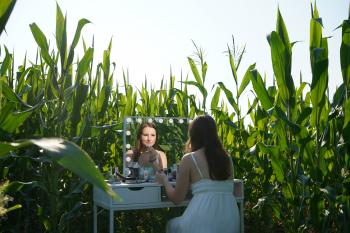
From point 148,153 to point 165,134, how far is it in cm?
28

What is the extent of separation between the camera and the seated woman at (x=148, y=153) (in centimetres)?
362

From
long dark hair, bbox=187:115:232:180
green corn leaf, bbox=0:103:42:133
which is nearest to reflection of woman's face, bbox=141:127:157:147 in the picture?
long dark hair, bbox=187:115:232:180

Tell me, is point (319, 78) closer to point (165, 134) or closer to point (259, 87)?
point (259, 87)

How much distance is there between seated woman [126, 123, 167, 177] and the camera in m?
3.62

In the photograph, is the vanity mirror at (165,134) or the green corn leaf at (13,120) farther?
the vanity mirror at (165,134)

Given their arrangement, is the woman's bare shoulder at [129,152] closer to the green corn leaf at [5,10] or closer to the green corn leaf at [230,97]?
the green corn leaf at [230,97]

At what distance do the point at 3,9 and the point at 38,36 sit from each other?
6.31ft

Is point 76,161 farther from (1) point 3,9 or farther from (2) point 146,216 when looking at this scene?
(2) point 146,216

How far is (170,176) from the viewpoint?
3.65 metres

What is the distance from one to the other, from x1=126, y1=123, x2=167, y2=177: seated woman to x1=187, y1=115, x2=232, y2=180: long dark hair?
0.75 metres

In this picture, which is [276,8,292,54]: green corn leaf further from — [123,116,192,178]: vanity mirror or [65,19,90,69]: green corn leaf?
[123,116,192,178]: vanity mirror

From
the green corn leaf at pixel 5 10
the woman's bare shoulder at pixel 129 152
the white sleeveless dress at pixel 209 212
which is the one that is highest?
the green corn leaf at pixel 5 10

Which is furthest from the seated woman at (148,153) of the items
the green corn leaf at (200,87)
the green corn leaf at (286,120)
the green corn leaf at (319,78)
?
the green corn leaf at (319,78)

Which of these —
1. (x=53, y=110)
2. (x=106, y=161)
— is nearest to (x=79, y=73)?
(x=53, y=110)
